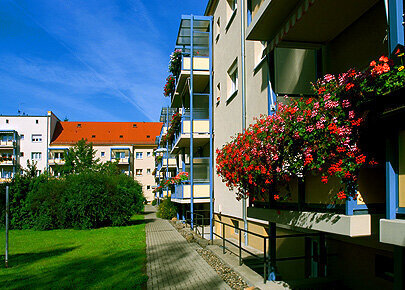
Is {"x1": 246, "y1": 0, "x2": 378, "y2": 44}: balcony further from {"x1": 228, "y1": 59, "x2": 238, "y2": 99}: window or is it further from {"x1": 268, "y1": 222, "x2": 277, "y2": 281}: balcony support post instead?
{"x1": 228, "y1": 59, "x2": 238, "y2": 99}: window

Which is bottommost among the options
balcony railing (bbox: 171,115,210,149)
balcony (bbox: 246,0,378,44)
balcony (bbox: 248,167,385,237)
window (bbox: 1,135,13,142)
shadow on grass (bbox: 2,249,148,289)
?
shadow on grass (bbox: 2,249,148,289)

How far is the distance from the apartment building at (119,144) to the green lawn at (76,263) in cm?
4610

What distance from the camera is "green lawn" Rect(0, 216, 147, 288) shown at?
747cm

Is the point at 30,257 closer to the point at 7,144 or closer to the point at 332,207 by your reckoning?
the point at 332,207

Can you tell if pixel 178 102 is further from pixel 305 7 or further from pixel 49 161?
pixel 49 161

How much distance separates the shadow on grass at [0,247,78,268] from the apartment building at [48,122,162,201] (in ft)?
156

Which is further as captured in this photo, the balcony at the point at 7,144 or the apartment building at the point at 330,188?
the balcony at the point at 7,144

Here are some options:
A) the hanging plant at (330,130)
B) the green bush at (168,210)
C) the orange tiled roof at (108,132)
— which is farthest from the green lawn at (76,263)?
the orange tiled roof at (108,132)

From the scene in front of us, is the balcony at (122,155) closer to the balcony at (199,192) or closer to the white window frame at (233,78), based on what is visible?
the balcony at (199,192)

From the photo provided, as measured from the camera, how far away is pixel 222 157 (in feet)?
20.3

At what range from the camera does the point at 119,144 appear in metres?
63.3

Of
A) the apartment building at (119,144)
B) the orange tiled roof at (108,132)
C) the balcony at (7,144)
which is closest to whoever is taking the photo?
the balcony at (7,144)

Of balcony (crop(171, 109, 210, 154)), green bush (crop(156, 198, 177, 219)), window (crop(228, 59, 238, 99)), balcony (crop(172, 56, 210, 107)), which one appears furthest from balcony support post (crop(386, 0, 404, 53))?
green bush (crop(156, 198, 177, 219))

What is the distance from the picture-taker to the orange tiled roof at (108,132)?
63.0 m
